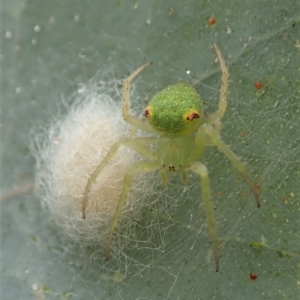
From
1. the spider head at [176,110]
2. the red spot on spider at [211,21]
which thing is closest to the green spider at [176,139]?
the spider head at [176,110]

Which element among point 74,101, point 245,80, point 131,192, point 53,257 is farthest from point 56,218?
point 245,80

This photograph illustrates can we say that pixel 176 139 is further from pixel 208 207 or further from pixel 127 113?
pixel 208 207

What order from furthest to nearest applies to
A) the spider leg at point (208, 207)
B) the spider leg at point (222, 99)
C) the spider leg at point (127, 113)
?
the spider leg at point (127, 113) → the spider leg at point (222, 99) → the spider leg at point (208, 207)

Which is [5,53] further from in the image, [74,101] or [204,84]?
[204,84]

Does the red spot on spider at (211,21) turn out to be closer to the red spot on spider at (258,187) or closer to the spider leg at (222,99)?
the spider leg at (222,99)

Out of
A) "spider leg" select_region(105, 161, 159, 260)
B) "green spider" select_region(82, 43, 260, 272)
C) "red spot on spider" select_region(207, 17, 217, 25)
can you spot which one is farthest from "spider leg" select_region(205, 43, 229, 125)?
"spider leg" select_region(105, 161, 159, 260)

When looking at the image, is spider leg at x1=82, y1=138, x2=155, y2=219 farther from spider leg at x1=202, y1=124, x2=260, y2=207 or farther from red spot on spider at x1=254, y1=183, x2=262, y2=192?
red spot on spider at x1=254, y1=183, x2=262, y2=192
